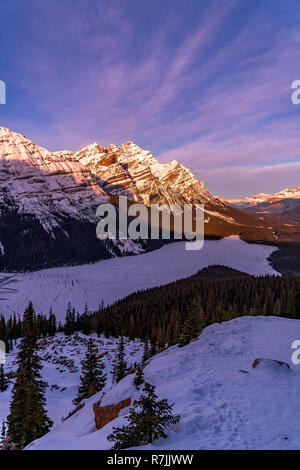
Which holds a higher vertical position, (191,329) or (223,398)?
(223,398)

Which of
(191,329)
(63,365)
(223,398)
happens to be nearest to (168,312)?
(63,365)

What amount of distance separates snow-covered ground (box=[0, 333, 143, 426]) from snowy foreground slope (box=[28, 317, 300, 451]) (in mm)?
13897

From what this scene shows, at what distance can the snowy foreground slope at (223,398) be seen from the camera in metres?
10.3

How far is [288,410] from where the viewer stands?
12.2 m

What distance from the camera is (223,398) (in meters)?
13.8

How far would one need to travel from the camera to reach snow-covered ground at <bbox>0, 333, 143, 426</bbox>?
117 feet

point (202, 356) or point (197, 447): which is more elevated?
point (197, 447)

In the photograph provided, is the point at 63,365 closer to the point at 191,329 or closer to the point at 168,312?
the point at 191,329

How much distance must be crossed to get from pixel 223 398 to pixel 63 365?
156ft
